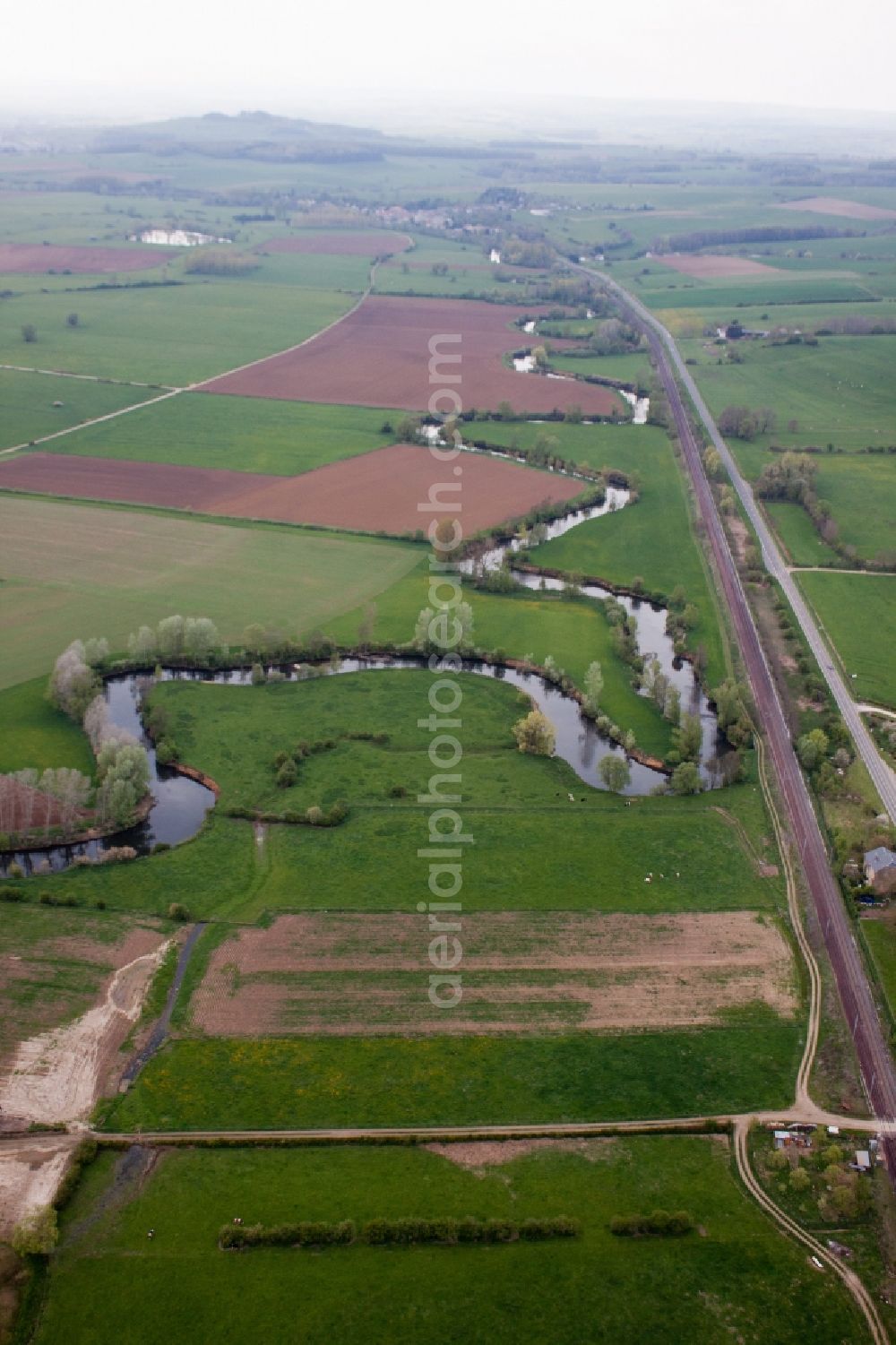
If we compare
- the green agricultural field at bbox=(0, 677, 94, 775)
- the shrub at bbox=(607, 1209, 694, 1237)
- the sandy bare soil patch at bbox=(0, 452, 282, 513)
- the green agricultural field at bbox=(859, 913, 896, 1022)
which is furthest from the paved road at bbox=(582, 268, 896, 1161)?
the sandy bare soil patch at bbox=(0, 452, 282, 513)

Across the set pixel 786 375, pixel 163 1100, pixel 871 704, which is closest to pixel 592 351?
pixel 786 375

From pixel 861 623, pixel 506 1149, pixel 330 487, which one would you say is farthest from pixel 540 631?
pixel 506 1149

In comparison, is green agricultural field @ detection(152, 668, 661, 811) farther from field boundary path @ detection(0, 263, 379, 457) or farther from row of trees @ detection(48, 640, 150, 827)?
field boundary path @ detection(0, 263, 379, 457)

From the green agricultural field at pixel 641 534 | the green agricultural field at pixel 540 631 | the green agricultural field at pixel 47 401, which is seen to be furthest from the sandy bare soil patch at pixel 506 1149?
the green agricultural field at pixel 47 401

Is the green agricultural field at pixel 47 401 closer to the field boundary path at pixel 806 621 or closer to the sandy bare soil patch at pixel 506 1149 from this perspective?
the field boundary path at pixel 806 621

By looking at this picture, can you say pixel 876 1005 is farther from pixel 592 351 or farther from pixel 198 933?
pixel 592 351

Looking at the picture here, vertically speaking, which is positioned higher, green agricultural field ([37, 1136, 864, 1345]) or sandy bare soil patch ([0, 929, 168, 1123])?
sandy bare soil patch ([0, 929, 168, 1123])
